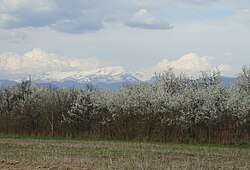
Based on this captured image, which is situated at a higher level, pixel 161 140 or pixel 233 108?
pixel 233 108

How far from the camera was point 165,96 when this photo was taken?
5159 cm

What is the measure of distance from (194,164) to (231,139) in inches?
942

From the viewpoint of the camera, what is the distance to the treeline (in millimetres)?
47594

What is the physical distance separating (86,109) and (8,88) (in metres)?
16.7

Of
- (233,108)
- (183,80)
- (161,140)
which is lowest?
(161,140)

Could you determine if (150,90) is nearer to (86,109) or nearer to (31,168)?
(86,109)

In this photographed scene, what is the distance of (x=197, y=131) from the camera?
47844 mm

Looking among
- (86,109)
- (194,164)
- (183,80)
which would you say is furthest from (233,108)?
(183,80)

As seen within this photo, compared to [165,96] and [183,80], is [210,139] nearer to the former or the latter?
[165,96]

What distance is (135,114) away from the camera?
52125 millimetres

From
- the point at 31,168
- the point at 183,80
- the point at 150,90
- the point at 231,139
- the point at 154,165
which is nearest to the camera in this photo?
the point at 31,168

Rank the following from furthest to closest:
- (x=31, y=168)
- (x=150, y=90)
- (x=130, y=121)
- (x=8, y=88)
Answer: (x=8, y=88) → (x=150, y=90) → (x=130, y=121) → (x=31, y=168)

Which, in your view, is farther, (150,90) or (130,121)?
(150,90)

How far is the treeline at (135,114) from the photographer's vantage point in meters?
47.6
